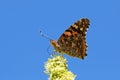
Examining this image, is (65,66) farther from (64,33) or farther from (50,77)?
(64,33)

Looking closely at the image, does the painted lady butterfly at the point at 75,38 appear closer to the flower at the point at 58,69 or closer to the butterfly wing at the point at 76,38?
the butterfly wing at the point at 76,38

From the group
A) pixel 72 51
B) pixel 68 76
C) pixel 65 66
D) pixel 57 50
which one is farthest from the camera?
pixel 72 51

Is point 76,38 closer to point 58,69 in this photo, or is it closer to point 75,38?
point 75,38

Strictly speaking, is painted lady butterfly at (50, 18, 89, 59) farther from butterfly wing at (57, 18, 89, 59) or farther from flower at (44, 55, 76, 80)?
flower at (44, 55, 76, 80)

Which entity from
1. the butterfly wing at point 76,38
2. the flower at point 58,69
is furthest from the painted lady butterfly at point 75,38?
the flower at point 58,69

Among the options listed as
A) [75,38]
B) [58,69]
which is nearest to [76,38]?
[75,38]

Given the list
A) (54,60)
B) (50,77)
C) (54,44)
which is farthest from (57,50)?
(50,77)

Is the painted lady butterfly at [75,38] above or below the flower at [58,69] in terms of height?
above
